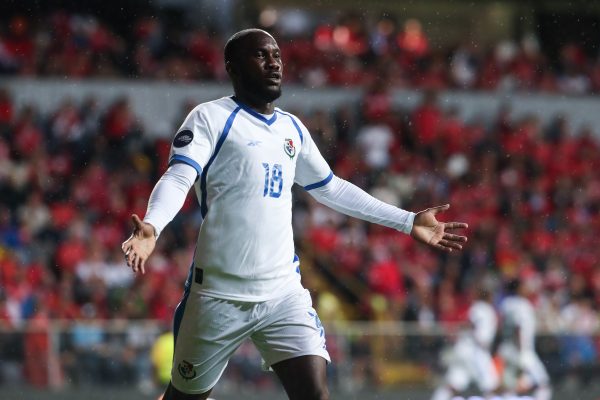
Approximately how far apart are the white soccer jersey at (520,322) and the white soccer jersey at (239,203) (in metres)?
8.49

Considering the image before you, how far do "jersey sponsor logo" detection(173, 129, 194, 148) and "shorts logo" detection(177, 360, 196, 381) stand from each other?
1.08m

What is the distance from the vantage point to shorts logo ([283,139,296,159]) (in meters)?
5.72

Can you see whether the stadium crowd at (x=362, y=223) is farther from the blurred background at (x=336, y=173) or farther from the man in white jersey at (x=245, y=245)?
the man in white jersey at (x=245, y=245)

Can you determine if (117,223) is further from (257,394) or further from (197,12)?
(197,12)

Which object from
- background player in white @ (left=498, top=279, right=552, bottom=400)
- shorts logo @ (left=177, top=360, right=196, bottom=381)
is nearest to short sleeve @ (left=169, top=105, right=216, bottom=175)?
shorts logo @ (left=177, top=360, right=196, bottom=381)

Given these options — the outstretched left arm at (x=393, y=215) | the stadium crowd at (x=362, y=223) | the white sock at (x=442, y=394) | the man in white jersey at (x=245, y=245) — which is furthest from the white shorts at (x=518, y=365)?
the man in white jersey at (x=245, y=245)

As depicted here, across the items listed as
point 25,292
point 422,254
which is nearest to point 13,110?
point 25,292

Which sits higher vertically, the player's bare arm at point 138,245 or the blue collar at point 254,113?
the blue collar at point 254,113

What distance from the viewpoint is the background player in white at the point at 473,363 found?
13336 mm

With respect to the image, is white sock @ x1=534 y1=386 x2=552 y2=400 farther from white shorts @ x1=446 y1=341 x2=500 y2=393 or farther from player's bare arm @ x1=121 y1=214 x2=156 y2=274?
player's bare arm @ x1=121 y1=214 x2=156 y2=274

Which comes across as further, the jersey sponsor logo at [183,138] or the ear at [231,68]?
the ear at [231,68]

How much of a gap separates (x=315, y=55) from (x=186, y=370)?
1489cm

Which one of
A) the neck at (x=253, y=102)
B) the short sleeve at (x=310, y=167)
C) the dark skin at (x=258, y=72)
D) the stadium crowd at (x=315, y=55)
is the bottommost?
the short sleeve at (x=310, y=167)

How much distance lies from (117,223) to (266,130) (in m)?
10.3
